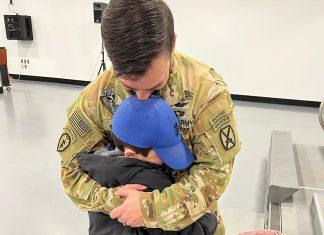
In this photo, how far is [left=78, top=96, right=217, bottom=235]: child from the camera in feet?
2.55

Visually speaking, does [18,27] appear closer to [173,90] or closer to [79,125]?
[79,125]

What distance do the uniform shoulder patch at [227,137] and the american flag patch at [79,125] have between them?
0.36 meters

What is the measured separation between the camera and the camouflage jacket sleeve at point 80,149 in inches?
34.3

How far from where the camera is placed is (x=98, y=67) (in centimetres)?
657

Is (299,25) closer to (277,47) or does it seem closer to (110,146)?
(277,47)

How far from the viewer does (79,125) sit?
892mm

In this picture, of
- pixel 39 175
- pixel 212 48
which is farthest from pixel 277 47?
pixel 39 175

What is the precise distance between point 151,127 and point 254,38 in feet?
17.1

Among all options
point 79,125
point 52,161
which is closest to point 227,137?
point 79,125

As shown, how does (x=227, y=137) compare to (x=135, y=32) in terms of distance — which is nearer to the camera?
(x=135, y=32)

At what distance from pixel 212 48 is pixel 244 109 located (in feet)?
4.13

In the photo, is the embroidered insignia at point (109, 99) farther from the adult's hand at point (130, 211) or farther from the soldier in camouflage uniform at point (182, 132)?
the adult's hand at point (130, 211)

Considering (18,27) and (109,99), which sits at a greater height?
(109,99)

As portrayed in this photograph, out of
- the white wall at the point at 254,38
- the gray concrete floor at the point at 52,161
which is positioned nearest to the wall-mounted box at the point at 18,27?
the white wall at the point at 254,38
